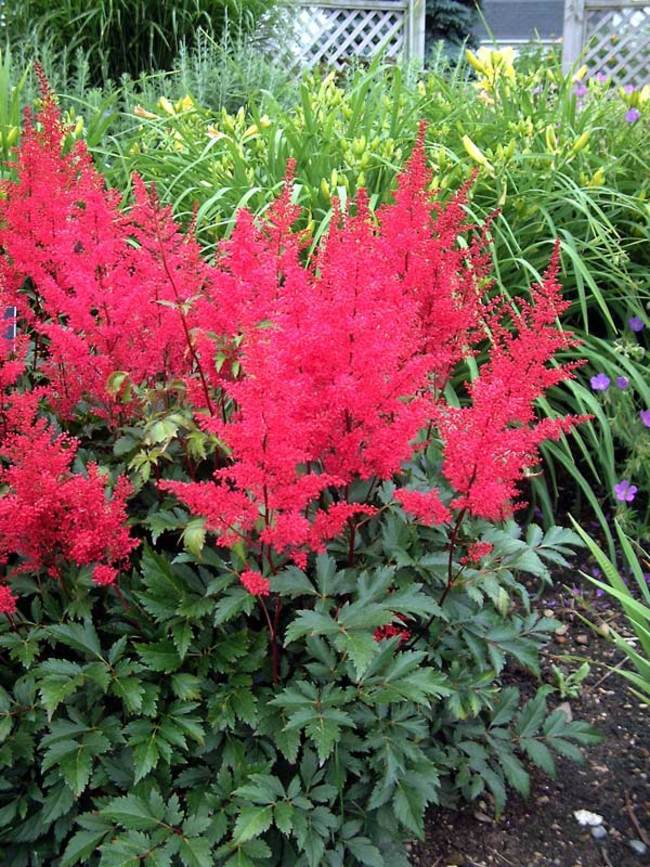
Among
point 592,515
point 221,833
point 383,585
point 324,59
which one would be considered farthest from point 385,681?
point 324,59

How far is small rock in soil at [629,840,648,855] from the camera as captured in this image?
2.19m

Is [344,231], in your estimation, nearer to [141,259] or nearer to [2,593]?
[141,259]

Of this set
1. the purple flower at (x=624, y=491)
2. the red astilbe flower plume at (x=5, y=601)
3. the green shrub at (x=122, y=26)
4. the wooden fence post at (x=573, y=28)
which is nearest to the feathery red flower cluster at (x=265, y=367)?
the red astilbe flower plume at (x=5, y=601)

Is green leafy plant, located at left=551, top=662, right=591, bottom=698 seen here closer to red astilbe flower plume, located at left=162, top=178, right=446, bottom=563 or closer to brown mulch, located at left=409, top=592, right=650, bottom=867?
brown mulch, located at left=409, top=592, right=650, bottom=867

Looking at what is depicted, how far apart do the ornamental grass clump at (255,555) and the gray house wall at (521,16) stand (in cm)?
2801

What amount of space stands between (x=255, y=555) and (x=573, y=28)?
8.33 m

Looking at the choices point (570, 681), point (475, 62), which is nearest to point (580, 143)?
point (475, 62)

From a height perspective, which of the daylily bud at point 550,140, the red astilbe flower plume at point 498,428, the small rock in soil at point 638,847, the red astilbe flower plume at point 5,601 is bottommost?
the small rock in soil at point 638,847

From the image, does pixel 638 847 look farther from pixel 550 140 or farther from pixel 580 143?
pixel 550 140

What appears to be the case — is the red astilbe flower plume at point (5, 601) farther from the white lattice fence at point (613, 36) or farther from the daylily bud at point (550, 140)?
the white lattice fence at point (613, 36)

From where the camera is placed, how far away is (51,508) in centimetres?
180

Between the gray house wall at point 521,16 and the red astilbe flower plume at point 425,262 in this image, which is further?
the gray house wall at point 521,16

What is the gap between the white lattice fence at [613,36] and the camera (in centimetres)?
818

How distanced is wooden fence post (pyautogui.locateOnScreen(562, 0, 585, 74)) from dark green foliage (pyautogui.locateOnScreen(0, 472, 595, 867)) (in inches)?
311
